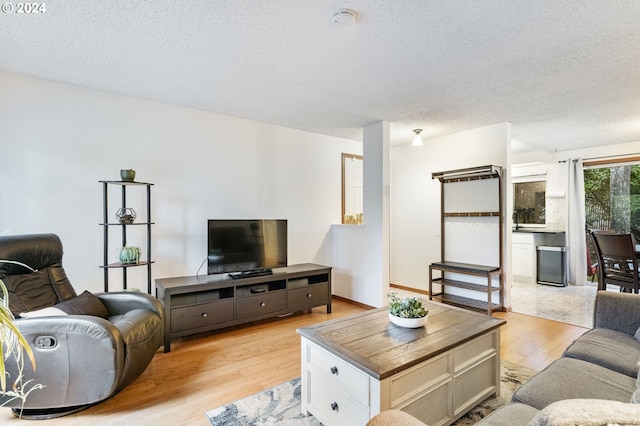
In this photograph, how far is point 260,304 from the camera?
3.63 metres

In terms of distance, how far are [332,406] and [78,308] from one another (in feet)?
6.67

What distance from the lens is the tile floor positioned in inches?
159

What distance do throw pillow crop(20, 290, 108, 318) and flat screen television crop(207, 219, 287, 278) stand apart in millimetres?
1066

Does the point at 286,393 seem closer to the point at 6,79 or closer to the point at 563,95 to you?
the point at 6,79

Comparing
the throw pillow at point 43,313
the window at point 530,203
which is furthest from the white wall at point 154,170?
the window at point 530,203

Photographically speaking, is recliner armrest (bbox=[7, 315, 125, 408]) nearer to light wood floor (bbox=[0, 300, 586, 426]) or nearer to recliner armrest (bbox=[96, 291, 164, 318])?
light wood floor (bbox=[0, 300, 586, 426])

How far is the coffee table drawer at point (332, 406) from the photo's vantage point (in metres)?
1.68

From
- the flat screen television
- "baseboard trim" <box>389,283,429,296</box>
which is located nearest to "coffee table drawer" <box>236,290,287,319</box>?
the flat screen television

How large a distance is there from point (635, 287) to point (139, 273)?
17.8ft

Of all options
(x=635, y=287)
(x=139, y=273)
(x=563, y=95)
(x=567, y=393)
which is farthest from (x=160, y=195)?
(x=635, y=287)

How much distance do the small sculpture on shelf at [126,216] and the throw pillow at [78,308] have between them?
76 centimetres

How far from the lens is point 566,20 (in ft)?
6.66

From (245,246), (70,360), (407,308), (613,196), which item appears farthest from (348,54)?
(613,196)

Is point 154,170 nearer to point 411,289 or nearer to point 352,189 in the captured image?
point 352,189
